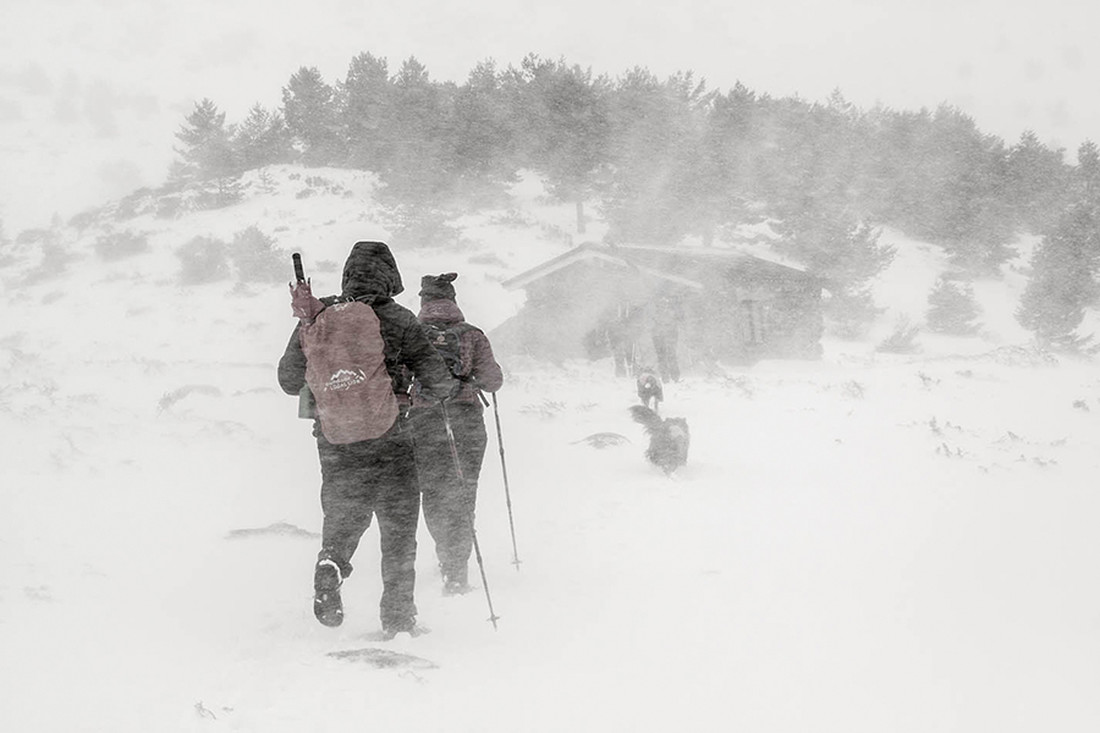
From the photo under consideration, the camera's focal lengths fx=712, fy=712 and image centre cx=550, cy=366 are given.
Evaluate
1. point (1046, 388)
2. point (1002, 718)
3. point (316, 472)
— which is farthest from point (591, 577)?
point (1046, 388)

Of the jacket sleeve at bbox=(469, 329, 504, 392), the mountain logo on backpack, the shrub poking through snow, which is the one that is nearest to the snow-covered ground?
the mountain logo on backpack

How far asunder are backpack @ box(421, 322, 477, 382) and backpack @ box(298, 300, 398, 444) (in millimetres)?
1023

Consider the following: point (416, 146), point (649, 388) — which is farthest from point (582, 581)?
point (416, 146)

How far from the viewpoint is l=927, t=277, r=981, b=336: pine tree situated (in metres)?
38.9

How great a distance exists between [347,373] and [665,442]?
577 centimetres

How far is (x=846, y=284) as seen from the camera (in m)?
41.6

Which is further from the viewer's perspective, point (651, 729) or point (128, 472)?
point (128, 472)

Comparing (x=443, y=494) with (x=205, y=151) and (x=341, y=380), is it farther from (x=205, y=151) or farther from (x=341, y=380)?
(x=205, y=151)

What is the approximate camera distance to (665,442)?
8.84 m

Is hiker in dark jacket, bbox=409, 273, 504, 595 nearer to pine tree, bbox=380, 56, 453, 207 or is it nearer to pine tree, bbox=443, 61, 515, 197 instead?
pine tree, bbox=380, 56, 453, 207

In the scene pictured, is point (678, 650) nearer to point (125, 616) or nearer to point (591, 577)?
point (591, 577)

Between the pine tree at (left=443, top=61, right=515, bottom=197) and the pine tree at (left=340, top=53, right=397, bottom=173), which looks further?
the pine tree at (left=340, top=53, right=397, bottom=173)

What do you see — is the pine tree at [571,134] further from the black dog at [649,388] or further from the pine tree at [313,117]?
the black dog at [649,388]

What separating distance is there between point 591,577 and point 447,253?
36.8 m
